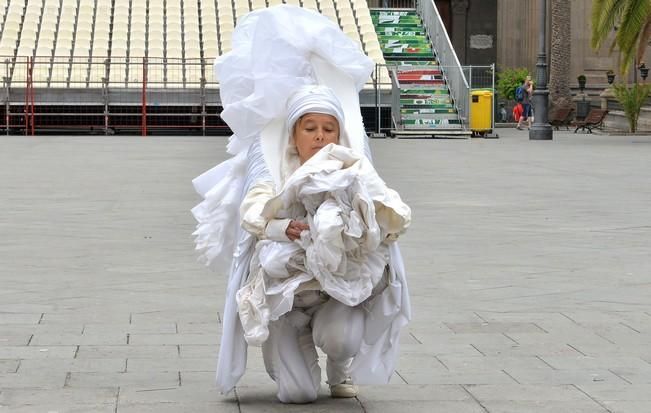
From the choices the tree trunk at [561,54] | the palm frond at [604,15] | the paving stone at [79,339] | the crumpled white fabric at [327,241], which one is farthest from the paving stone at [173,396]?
the tree trunk at [561,54]

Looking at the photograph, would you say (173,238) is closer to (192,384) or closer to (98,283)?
(98,283)

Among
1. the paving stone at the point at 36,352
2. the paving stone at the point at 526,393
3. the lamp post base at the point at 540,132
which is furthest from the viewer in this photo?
the lamp post base at the point at 540,132

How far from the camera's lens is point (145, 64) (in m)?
33.8

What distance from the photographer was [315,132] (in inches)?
217

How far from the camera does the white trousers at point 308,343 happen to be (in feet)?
18.0

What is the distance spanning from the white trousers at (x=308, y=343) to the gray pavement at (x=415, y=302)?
0.38ft

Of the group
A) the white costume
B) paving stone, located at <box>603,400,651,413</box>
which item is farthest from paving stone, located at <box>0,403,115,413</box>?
paving stone, located at <box>603,400,651,413</box>

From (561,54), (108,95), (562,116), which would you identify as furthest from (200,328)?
(561,54)

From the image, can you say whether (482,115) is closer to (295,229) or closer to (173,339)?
(173,339)

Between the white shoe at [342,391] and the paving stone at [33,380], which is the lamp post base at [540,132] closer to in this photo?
the paving stone at [33,380]

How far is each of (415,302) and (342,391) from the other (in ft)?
9.26

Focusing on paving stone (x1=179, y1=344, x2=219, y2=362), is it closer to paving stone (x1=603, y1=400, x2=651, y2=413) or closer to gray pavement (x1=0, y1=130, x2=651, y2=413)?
gray pavement (x1=0, y1=130, x2=651, y2=413)

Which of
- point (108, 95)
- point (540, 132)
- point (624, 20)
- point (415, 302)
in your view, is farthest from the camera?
point (108, 95)

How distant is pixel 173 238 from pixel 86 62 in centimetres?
2388
